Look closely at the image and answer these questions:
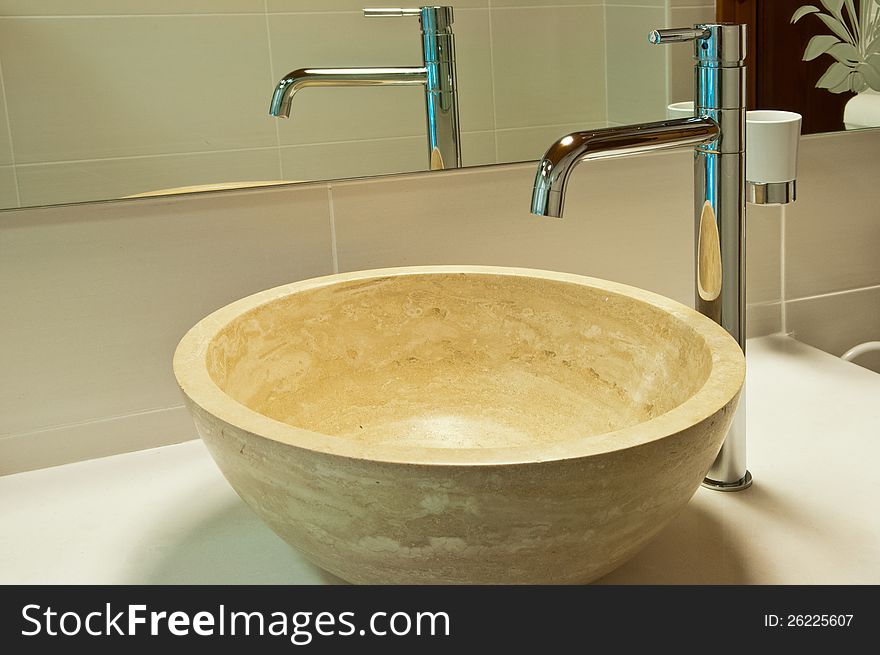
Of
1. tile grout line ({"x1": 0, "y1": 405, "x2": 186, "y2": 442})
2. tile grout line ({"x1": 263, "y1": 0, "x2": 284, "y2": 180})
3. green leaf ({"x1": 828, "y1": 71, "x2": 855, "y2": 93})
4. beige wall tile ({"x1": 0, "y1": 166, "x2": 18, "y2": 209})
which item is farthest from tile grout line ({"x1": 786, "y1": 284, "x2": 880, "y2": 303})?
beige wall tile ({"x1": 0, "y1": 166, "x2": 18, "y2": 209})

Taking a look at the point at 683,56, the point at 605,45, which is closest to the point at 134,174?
the point at 605,45

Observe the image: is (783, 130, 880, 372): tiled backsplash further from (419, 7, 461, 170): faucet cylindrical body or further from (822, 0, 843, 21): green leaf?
(419, 7, 461, 170): faucet cylindrical body

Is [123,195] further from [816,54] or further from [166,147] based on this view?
[816,54]

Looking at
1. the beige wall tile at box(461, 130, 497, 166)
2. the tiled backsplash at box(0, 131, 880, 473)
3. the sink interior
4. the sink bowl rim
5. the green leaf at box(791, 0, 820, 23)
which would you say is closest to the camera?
the sink bowl rim

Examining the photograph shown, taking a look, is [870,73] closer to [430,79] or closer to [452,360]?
[430,79]

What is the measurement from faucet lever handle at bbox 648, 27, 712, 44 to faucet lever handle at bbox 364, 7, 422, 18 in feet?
1.14

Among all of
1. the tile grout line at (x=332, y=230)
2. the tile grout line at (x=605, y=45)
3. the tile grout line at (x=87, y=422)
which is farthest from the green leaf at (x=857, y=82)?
the tile grout line at (x=87, y=422)

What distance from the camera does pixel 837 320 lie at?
1.38 meters

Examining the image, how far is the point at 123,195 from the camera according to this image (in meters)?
1.06

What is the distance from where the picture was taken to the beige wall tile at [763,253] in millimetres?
1308

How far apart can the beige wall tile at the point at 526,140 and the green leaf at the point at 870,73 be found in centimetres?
41

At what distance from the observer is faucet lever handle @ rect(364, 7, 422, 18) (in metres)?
1.09

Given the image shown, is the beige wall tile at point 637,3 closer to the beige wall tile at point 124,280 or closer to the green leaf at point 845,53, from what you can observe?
the green leaf at point 845,53

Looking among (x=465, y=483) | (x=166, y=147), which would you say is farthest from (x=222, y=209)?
(x=465, y=483)
